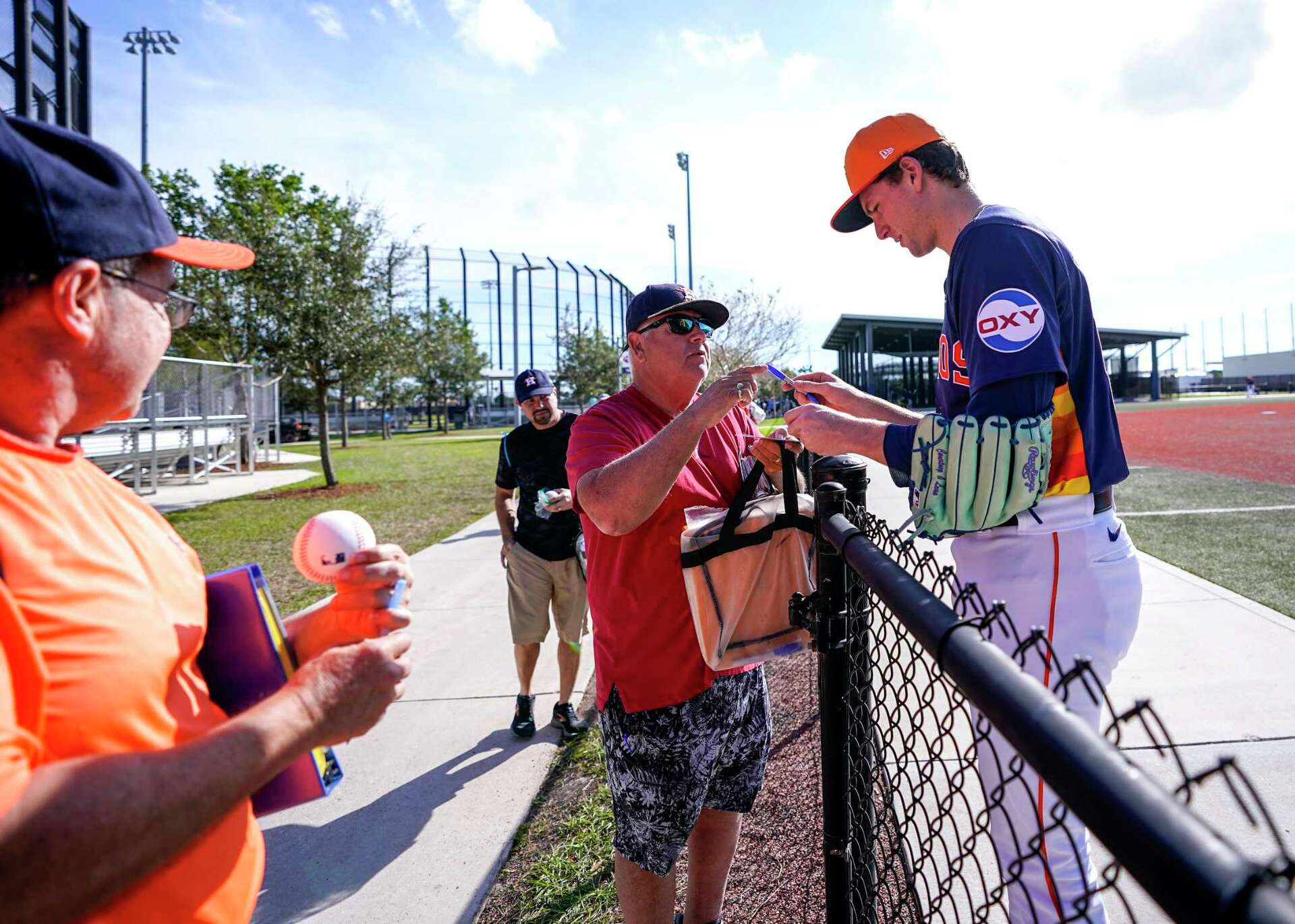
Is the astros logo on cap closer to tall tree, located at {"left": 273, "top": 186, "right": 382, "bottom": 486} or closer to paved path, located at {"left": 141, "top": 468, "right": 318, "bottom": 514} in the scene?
paved path, located at {"left": 141, "top": 468, "right": 318, "bottom": 514}

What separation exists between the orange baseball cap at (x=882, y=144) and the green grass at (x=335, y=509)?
5.62m

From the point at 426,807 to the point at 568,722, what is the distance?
91 centimetres

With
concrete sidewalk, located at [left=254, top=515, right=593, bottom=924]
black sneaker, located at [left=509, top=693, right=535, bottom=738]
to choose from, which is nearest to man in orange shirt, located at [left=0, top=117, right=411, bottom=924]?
concrete sidewalk, located at [left=254, top=515, right=593, bottom=924]

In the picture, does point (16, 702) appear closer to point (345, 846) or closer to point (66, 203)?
point (66, 203)

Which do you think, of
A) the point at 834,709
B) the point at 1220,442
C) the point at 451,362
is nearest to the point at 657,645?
the point at 834,709

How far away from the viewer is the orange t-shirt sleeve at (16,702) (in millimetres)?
737

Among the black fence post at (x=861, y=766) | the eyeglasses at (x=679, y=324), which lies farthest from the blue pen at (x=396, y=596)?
the eyeglasses at (x=679, y=324)

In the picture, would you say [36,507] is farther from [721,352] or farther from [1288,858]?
[721,352]

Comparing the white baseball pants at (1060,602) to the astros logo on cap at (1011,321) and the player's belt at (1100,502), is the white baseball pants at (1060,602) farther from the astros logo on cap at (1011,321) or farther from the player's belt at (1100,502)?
the astros logo on cap at (1011,321)

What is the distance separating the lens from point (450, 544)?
9062 millimetres

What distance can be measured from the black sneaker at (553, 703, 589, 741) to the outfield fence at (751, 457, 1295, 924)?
106 centimetres

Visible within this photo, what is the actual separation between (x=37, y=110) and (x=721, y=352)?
19.6 m

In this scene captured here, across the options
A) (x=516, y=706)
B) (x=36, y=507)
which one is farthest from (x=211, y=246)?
(x=516, y=706)

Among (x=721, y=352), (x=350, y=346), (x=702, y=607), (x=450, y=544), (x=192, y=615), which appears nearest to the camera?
(x=192, y=615)
